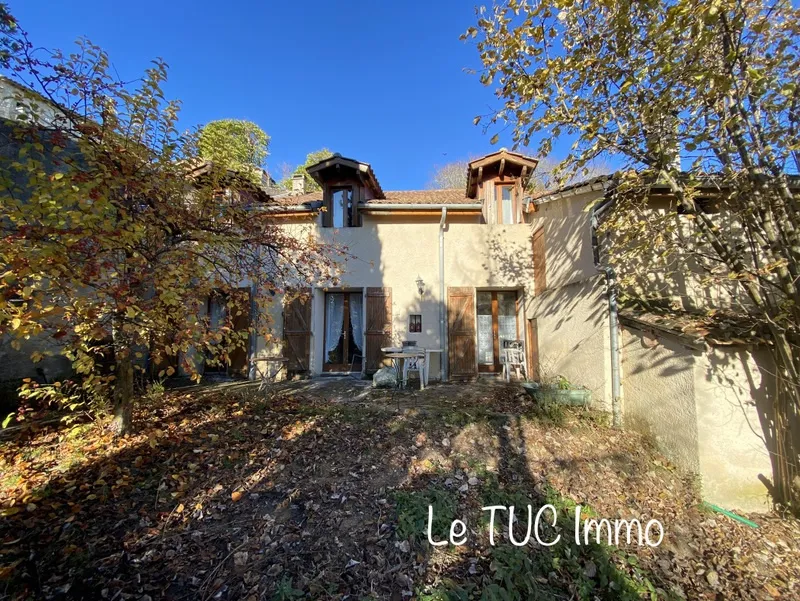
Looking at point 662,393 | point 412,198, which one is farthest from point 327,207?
point 662,393

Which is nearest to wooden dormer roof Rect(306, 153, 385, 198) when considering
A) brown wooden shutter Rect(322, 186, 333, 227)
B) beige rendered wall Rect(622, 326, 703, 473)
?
brown wooden shutter Rect(322, 186, 333, 227)

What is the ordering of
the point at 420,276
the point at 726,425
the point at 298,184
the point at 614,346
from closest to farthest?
the point at 726,425, the point at 614,346, the point at 420,276, the point at 298,184

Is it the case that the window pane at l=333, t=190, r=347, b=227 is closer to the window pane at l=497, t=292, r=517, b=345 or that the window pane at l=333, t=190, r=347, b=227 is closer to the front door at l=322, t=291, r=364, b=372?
the front door at l=322, t=291, r=364, b=372

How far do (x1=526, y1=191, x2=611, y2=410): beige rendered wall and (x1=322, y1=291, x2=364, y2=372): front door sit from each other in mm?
4369

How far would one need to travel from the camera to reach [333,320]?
8.81 metres

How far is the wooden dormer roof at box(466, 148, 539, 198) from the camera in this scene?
27.8 feet

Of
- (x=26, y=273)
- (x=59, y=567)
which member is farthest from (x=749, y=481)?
(x=26, y=273)

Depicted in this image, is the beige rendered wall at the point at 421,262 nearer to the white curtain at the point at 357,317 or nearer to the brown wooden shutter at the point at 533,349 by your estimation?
the white curtain at the point at 357,317

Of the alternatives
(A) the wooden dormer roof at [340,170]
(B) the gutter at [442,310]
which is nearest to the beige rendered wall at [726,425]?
(B) the gutter at [442,310]

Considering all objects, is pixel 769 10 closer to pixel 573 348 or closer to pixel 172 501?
pixel 573 348

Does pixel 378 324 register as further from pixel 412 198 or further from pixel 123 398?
pixel 123 398

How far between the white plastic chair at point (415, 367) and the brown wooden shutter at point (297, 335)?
264cm

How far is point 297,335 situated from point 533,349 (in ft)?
19.0

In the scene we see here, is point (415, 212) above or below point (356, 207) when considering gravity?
below
